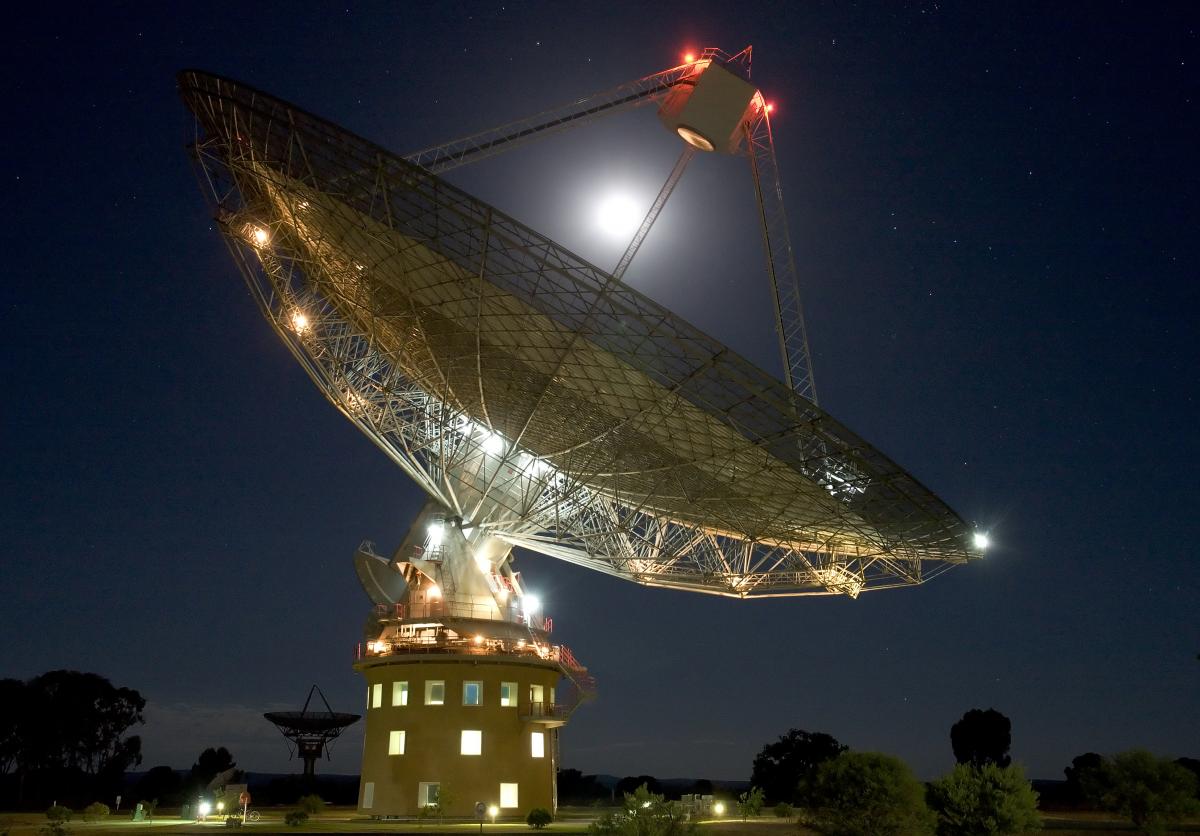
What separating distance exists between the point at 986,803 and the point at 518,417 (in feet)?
61.0

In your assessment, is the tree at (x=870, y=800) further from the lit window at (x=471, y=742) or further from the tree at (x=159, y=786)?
the tree at (x=159, y=786)

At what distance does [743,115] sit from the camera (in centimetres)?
3750

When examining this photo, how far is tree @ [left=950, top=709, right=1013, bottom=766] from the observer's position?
72938 millimetres

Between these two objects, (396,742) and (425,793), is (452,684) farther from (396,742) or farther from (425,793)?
(425,793)

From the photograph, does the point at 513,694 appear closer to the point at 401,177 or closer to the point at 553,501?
the point at 553,501

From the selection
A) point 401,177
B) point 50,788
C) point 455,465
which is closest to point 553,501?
point 455,465

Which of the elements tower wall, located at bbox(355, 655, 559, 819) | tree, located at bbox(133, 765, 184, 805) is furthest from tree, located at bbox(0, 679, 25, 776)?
tower wall, located at bbox(355, 655, 559, 819)

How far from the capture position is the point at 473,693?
128ft

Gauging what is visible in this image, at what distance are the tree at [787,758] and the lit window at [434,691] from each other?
3383cm

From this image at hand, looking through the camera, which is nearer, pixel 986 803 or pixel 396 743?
pixel 986 803

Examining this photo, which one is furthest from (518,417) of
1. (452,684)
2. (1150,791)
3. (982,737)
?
(982,737)

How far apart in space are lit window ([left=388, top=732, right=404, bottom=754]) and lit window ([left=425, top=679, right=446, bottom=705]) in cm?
166

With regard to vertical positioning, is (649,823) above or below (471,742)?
below

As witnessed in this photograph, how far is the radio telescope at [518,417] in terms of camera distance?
27438 mm
